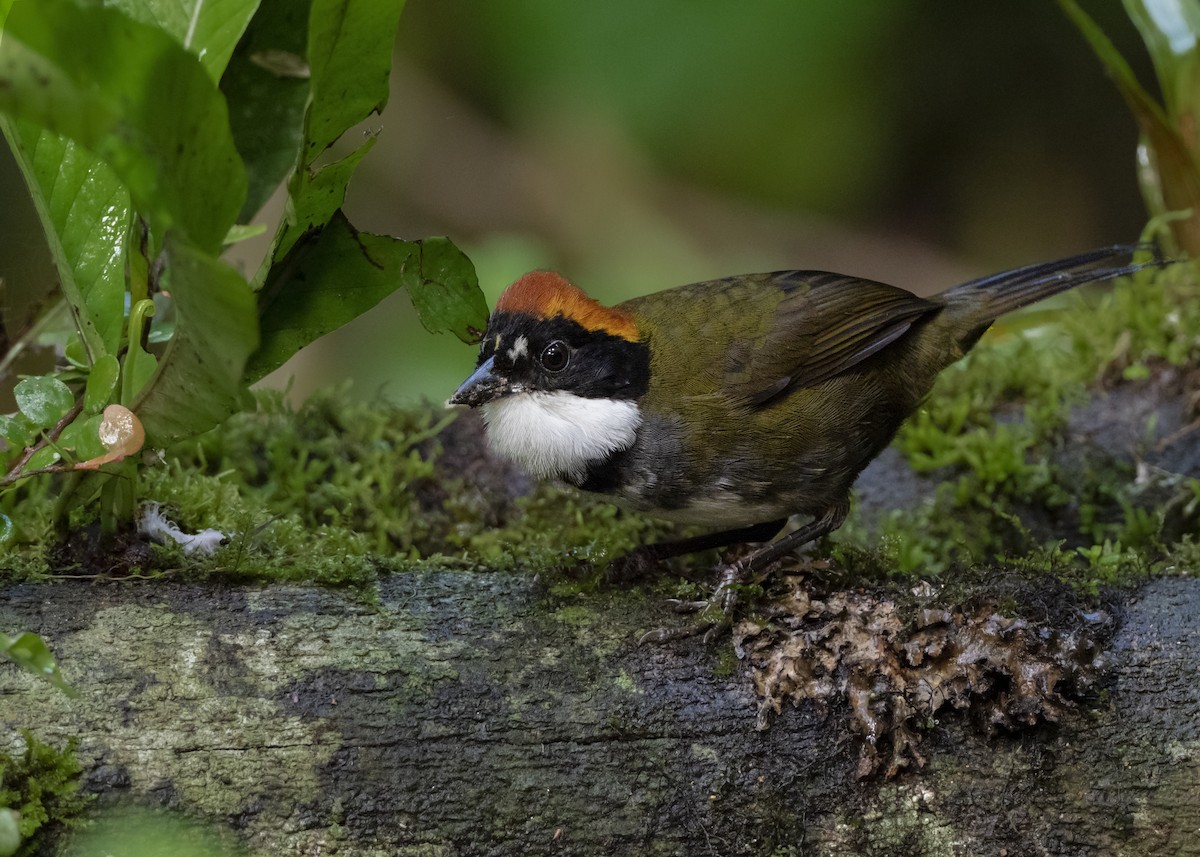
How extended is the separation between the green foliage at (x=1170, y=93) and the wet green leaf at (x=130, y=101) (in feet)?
12.0

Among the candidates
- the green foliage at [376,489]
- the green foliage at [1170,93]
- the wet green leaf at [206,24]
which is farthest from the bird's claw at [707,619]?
the green foliage at [1170,93]

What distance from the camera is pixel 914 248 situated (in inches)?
283

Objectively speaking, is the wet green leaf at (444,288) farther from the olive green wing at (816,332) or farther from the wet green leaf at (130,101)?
the olive green wing at (816,332)

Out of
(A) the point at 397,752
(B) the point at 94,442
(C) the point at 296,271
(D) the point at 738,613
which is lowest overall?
(A) the point at 397,752

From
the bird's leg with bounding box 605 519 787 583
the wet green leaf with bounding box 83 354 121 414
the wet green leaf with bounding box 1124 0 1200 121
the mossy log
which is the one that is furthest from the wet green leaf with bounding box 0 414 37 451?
the wet green leaf with bounding box 1124 0 1200 121

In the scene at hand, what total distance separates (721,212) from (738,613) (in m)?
4.99

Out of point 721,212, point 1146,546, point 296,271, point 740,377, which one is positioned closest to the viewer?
point 296,271

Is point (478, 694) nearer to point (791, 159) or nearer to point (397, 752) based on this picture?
point (397, 752)

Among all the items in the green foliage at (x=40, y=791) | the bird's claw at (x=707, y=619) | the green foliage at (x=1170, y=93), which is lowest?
the green foliage at (x=40, y=791)

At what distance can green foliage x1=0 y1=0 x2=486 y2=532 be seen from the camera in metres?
1.74

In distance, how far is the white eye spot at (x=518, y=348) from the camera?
2975 mm

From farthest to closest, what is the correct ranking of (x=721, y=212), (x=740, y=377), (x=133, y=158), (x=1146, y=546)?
1. (x=721, y=212)
2. (x=1146, y=546)
3. (x=740, y=377)
4. (x=133, y=158)

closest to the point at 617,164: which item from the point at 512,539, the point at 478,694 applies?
the point at 512,539

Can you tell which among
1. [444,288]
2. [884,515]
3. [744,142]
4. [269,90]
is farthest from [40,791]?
[744,142]
